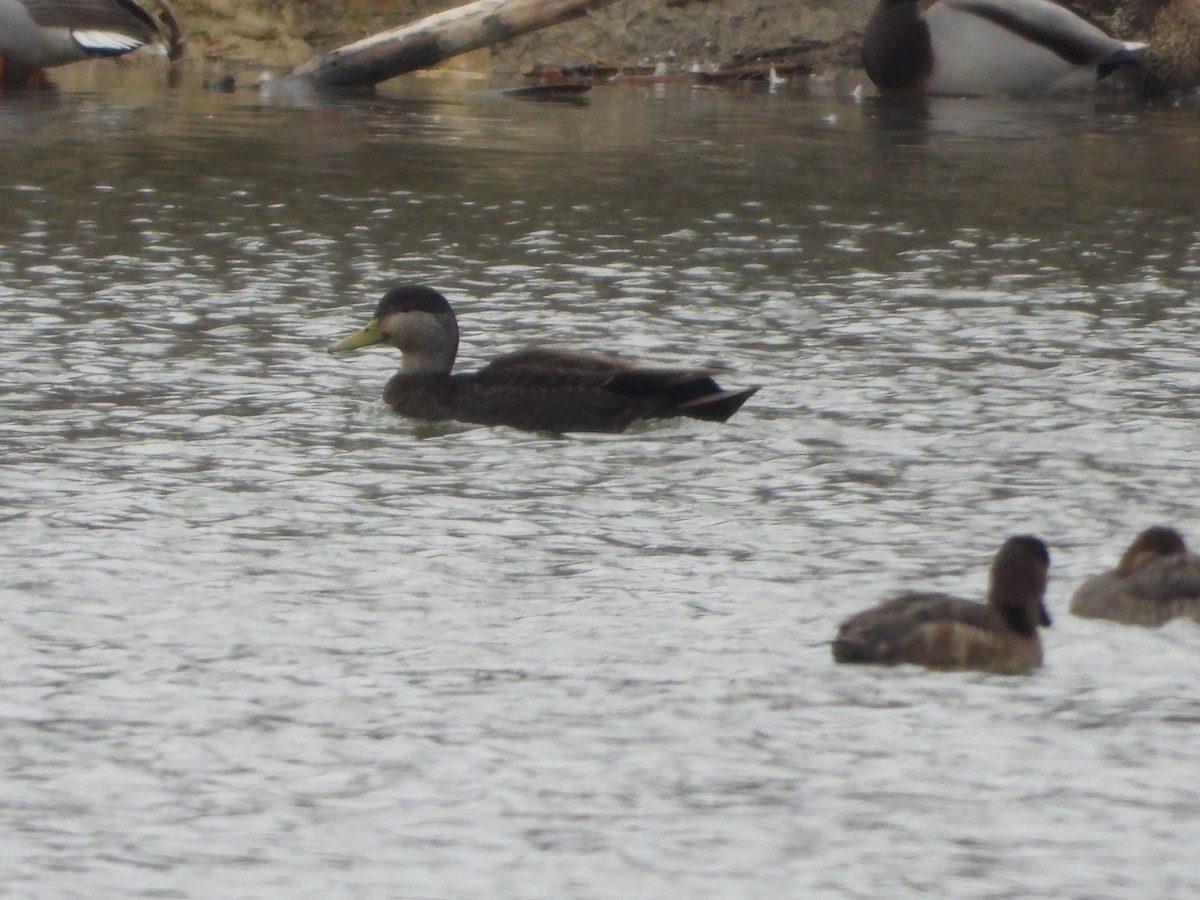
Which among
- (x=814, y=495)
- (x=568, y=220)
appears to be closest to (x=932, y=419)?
(x=814, y=495)

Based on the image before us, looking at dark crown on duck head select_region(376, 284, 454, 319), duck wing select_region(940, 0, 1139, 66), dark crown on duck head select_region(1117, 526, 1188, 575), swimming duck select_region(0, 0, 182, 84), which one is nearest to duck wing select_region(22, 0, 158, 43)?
swimming duck select_region(0, 0, 182, 84)

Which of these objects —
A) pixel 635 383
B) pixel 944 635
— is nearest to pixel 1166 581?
pixel 944 635

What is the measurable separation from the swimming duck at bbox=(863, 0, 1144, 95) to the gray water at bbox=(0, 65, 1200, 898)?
7720 mm

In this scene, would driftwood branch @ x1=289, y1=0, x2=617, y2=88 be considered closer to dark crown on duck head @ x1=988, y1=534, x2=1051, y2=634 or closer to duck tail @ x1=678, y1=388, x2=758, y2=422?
duck tail @ x1=678, y1=388, x2=758, y2=422

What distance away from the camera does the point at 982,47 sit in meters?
23.2

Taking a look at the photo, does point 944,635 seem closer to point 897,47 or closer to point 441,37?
point 441,37

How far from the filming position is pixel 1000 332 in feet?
36.1

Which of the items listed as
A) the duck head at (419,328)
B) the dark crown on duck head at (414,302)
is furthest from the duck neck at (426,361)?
the dark crown on duck head at (414,302)

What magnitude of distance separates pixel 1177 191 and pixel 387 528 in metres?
9.55

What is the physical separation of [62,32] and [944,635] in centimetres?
1800

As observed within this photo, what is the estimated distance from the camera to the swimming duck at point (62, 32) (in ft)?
73.0

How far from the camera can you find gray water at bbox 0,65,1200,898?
5.14 meters

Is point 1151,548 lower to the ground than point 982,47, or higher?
lower

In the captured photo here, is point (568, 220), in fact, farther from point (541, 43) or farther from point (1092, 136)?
point (541, 43)
